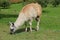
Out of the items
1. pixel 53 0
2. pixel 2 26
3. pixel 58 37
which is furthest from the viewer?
pixel 53 0

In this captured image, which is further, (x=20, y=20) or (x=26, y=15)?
(x=26, y=15)

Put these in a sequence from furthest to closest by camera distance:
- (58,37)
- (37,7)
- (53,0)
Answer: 1. (53,0)
2. (37,7)
3. (58,37)

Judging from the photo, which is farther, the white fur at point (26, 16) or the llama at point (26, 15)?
the white fur at point (26, 16)

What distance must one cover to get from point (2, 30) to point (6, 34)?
135cm

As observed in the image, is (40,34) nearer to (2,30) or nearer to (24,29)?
(24,29)

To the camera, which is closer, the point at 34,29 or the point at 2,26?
the point at 34,29

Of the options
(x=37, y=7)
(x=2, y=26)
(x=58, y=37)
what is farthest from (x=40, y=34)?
(x=2, y=26)

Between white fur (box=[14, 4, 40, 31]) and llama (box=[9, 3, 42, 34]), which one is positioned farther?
white fur (box=[14, 4, 40, 31])

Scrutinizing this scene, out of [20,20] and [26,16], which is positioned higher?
[26,16]

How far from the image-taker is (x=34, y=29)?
1367 centimetres

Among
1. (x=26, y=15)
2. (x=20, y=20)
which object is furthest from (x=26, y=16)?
(x=20, y=20)

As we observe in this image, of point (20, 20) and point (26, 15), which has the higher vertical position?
point (26, 15)

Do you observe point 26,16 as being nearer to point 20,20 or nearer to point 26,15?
point 26,15

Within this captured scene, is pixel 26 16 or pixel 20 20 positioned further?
pixel 26 16
